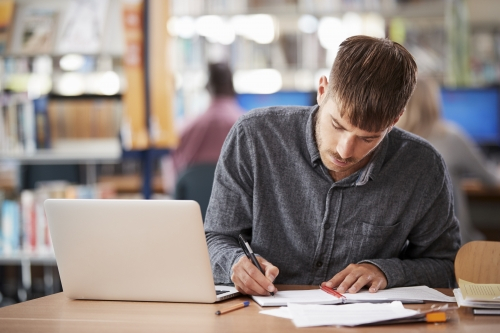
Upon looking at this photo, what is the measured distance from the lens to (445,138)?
3.24m

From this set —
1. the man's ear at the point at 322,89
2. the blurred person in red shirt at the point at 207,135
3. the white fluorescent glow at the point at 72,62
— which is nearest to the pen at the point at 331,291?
the man's ear at the point at 322,89

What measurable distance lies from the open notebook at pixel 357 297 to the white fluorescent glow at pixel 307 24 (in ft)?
11.5

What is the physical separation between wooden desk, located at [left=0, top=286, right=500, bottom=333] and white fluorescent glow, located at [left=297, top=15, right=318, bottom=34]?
3.65 m

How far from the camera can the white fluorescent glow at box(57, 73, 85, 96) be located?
3.64 meters

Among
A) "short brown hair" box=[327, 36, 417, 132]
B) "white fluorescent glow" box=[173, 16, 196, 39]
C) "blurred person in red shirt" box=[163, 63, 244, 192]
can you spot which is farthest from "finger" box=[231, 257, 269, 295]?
"white fluorescent glow" box=[173, 16, 196, 39]

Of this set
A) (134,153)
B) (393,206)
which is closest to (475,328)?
(393,206)

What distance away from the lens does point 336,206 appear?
5.28ft

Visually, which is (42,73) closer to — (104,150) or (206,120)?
(104,150)

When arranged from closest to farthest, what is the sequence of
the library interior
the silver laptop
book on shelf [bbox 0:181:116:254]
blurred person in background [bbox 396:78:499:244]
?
the silver laptop → blurred person in background [bbox 396:78:499:244] → the library interior → book on shelf [bbox 0:181:116:254]

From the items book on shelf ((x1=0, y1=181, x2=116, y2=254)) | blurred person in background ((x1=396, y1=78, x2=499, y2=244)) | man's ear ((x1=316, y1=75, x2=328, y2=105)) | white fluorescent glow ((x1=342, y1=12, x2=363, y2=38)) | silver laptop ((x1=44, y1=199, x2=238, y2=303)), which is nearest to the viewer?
silver laptop ((x1=44, y1=199, x2=238, y2=303))

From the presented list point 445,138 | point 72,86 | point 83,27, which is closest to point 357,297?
point 445,138

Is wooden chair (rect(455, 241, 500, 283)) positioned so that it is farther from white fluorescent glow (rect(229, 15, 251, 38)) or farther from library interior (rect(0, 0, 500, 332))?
white fluorescent glow (rect(229, 15, 251, 38))

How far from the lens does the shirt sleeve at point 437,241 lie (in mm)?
1585

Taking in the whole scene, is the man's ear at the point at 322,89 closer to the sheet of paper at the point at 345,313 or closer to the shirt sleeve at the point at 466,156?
the sheet of paper at the point at 345,313
